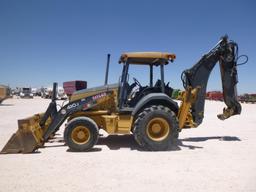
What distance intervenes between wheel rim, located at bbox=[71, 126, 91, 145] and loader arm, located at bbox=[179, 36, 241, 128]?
3054 millimetres

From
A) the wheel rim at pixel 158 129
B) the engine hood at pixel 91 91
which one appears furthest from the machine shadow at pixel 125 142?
the engine hood at pixel 91 91

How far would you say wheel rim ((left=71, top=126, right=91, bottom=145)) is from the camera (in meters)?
7.96

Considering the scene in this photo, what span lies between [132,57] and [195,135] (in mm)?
4531

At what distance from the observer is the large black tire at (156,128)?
26.2ft

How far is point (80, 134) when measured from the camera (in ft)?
26.2

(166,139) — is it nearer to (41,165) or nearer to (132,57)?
(132,57)

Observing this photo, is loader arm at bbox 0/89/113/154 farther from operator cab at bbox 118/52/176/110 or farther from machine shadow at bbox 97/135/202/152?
machine shadow at bbox 97/135/202/152

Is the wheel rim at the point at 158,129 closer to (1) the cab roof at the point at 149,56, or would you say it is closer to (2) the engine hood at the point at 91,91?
(2) the engine hood at the point at 91,91

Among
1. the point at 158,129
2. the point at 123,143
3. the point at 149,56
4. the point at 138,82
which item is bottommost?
the point at 123,143

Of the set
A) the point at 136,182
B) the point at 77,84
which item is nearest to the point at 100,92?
the point at 77,84

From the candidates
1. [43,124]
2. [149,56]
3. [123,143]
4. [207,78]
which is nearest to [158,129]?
[123,143]

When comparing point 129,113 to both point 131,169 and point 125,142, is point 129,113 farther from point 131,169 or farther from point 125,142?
point 131,169

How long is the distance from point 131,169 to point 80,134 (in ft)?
7.97

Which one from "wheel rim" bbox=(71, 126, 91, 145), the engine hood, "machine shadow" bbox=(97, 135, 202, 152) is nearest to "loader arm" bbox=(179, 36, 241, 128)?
"machine shadow" bbox=(97, 135, 202, 152)
